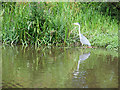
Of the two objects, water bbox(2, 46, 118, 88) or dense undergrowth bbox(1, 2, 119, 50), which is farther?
dense undergrowth bbox(1, 2, 119, 50)

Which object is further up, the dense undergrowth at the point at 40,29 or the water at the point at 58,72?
the dense undergrowth at the point at 40,29

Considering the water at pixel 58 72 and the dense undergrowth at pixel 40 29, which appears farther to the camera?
the dense undergrowth at pixel 40 29

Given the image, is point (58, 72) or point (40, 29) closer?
point (58, 72)

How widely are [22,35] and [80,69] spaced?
4407 millimetres

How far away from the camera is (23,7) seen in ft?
29.8

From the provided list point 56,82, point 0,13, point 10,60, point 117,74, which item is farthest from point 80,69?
point 0,13

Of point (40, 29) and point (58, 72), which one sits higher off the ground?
point (40, 29)

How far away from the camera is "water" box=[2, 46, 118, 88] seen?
387 centimetres

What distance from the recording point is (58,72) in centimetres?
466

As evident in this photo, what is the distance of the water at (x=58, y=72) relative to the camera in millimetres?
3871

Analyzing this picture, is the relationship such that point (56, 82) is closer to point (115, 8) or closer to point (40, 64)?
point (40, 64)

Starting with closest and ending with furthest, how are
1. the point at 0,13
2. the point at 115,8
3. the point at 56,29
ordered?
the point at 56,29 → the point at 0,13 → the point at 115,8

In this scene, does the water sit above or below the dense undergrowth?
below

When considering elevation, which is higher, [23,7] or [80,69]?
[23,7]
